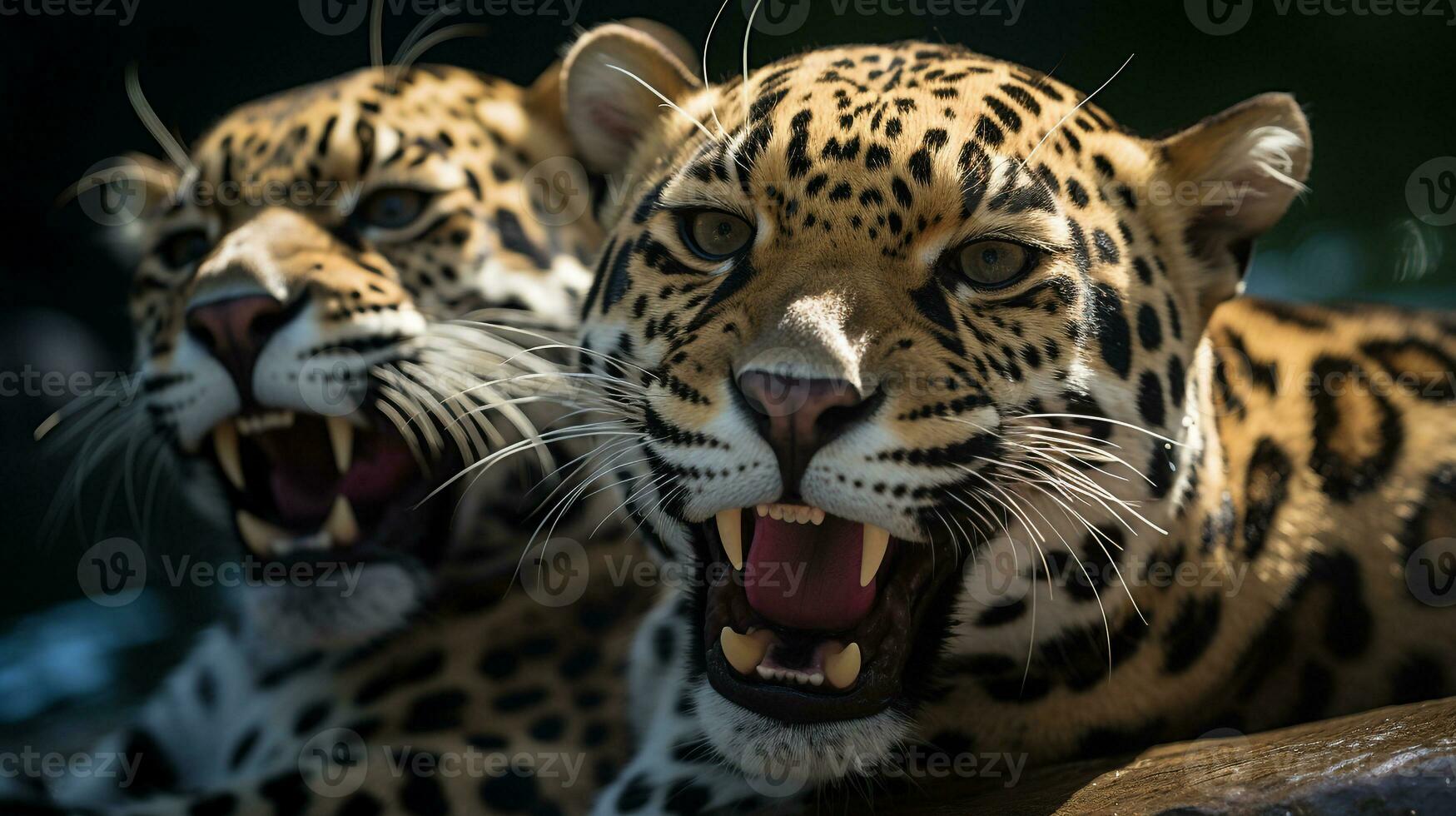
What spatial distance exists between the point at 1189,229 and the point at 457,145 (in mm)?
2485

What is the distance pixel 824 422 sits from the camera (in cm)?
270

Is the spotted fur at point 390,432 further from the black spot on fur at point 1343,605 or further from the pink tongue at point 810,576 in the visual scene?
the black spot on fur at point 1343,605

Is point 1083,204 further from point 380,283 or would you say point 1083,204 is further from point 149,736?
point 149,736

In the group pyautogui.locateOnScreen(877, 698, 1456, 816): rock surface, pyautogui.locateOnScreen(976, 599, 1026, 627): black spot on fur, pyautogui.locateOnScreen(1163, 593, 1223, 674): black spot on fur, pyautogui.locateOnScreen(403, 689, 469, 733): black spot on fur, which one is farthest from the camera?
pyautogui.locateOnScreen(403, 689, 469, 733): black spot on fur

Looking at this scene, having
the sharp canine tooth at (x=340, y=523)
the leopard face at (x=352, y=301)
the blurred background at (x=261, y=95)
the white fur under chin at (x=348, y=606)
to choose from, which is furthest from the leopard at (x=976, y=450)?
the blurred background at (x=261, y=95)

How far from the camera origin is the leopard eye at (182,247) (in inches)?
184

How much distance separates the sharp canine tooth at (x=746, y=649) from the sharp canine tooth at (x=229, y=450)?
6.99ft

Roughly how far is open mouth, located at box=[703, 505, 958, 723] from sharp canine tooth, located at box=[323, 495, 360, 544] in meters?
1.74

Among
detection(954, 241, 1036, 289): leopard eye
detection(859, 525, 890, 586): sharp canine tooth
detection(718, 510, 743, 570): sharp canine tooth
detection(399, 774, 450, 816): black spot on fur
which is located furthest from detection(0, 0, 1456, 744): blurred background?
detection(859, 525, 890, 586): sharp canine tooth

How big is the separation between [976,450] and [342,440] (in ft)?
7.70

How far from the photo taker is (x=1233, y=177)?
3.44 m

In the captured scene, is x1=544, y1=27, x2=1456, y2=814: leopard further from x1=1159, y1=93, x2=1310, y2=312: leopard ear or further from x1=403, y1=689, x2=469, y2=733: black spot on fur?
x1=403, y1=689, x2=469, y2=733: black spot on fur

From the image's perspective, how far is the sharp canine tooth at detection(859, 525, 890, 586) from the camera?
2.96 meters

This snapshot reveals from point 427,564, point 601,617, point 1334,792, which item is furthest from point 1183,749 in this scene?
point 427,564
